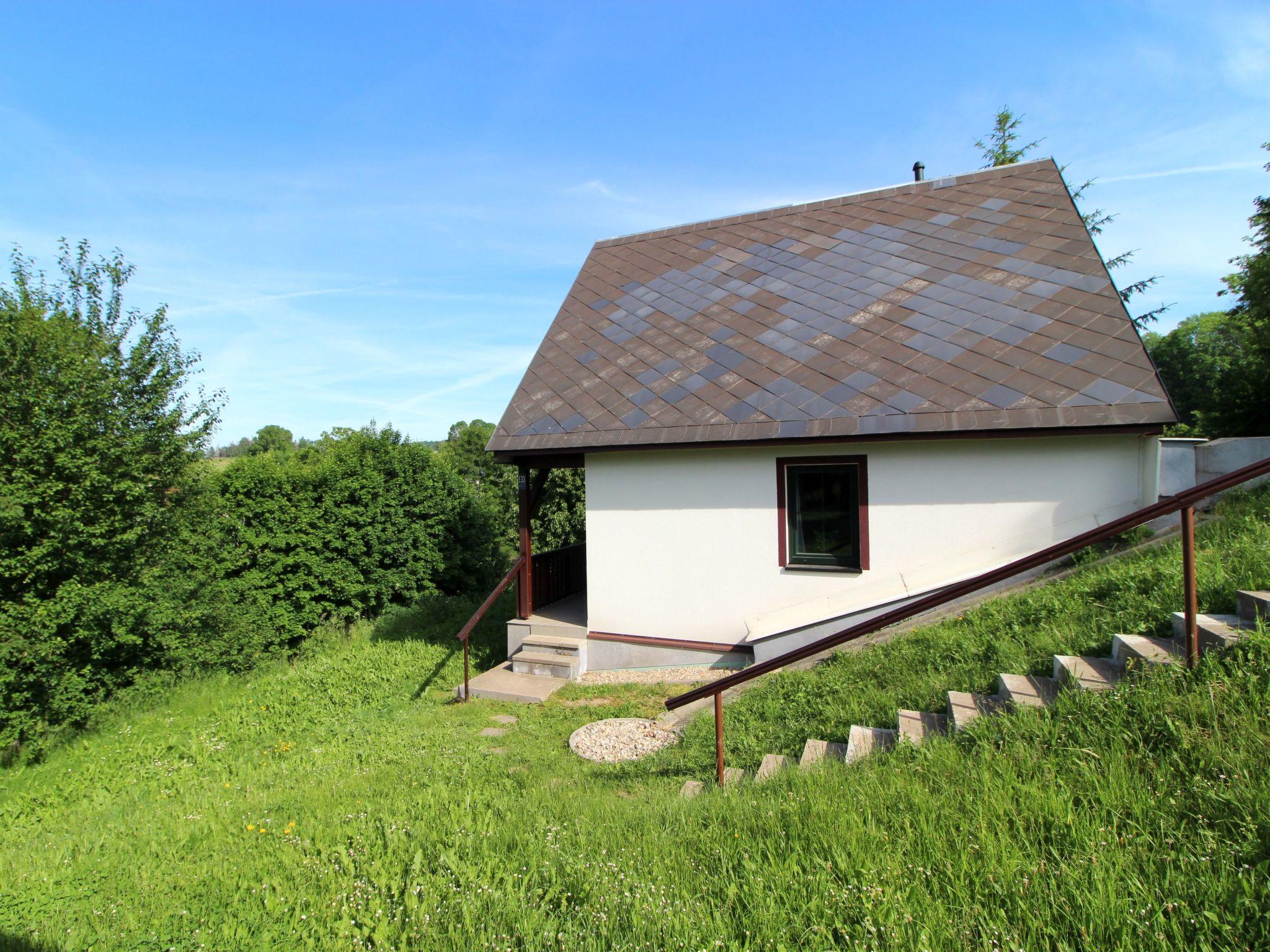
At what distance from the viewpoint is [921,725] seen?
392cm

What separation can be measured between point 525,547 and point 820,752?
5807 mm

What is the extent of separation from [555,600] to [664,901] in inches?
324

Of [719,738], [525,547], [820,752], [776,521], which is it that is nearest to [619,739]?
[719,738]

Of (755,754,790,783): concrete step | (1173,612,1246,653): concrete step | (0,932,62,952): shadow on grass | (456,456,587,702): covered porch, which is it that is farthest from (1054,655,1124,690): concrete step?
(456,456,587,702): covered porch

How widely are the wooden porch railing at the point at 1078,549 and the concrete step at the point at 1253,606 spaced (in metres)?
0.19

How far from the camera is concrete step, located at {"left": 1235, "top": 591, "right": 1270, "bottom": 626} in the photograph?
3287 millimetres

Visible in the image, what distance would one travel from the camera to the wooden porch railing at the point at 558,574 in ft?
33.2

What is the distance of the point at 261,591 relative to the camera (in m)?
11.4

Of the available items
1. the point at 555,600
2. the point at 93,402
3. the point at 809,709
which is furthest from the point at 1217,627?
the point at 93,402

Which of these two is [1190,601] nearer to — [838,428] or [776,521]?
[838,428]

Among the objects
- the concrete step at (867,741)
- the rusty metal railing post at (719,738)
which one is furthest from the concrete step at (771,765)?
the concrete step at (867,741)

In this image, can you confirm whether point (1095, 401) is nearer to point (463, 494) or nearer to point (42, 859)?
point (42, 859)

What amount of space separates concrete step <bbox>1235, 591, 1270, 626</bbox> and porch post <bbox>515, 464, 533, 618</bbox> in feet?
24.1

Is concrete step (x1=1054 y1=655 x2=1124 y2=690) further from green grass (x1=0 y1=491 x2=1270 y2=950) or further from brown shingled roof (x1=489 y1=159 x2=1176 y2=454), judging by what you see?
brown shingled roof (x1=489 y1=159 x2=1176 y2=454)
